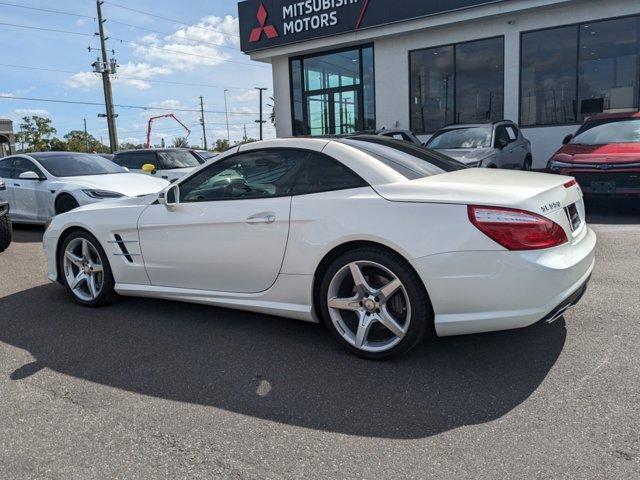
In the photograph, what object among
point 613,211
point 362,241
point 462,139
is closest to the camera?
point 362,241

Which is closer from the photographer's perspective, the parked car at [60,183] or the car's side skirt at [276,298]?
the car's side skirt at [276,298]

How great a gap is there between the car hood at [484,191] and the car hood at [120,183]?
6.02 m

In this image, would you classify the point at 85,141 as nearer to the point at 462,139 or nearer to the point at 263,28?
the point at 263,28

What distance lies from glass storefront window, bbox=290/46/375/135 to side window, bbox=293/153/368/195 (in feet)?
47.7

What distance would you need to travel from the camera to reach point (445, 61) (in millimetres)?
16281

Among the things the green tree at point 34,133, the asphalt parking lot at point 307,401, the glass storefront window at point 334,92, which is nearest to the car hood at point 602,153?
the asphalt parking lot at point 307,401

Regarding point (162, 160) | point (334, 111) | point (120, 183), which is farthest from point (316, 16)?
point (120, 183)

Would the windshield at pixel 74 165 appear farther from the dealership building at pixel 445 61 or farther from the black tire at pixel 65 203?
the dealership building at pixel 445 61

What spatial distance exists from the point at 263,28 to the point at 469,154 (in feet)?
38.2

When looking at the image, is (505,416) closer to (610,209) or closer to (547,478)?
(547,478)

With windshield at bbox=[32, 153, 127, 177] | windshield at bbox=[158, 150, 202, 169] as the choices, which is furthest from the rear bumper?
windshield at bbox=[158, 150, 202, 169]

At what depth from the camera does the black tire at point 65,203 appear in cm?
880

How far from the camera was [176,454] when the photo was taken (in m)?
2.53

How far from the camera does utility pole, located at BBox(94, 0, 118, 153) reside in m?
34.9
